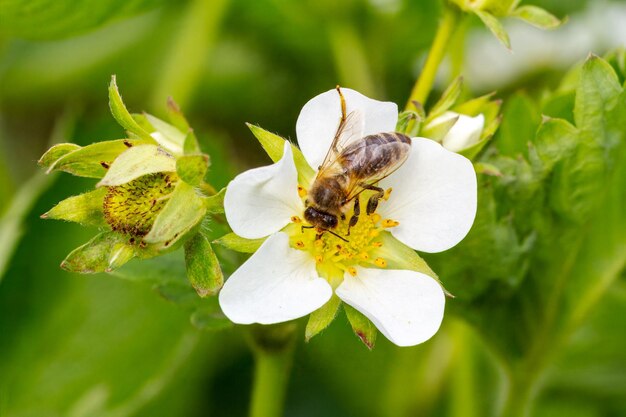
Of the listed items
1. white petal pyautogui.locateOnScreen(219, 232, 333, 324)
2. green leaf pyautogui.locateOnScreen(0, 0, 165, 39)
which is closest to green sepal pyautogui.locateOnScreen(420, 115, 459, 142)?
white petal pyautogui.locateOnScreen(219, 232, 333, 324)

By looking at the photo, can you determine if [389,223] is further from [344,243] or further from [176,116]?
[176,116]

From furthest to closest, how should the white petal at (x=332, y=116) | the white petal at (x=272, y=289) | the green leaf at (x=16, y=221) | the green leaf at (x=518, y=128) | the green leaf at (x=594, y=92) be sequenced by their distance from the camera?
the green leaf at (x=16, y=221) < the green leaf at (x=518, y=128) < the green leaf at (x=594, y=92) < the white petal at (x=332, y=116) < the white petal at (x=272, y=289)

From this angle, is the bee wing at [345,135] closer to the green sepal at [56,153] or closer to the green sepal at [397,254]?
the green sepal at [397,254]

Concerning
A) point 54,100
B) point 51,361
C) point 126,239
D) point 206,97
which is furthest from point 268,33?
point 126,239

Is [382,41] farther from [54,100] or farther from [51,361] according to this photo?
[51,361]

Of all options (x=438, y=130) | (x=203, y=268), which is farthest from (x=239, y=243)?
(x=438, y=130)

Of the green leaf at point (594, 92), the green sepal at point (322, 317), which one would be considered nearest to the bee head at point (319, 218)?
the green sepal at point (322, 317)
